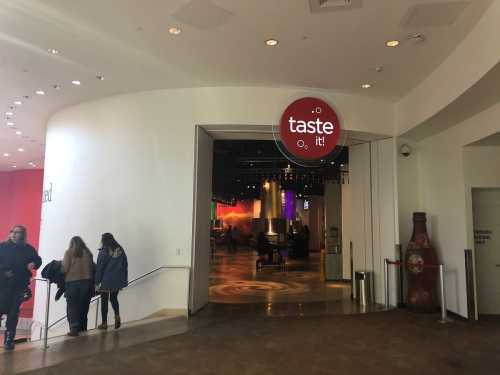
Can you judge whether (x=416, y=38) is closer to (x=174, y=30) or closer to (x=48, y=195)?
(x=174, y=30)

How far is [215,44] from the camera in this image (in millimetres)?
5594

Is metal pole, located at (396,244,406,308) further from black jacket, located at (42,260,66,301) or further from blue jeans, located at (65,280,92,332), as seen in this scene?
black jacket, located at (42,260,66,301)

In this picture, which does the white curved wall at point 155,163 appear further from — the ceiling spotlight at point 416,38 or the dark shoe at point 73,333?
the ceiling spotlight at point 416,38

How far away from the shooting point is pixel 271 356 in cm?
476

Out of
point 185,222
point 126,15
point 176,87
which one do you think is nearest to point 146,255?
point 185,222

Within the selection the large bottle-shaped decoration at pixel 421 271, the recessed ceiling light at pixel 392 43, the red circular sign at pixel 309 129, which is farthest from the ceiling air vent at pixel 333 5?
the large bottle-shaped decoration at pixel 421 271

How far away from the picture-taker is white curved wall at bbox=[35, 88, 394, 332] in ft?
23.3

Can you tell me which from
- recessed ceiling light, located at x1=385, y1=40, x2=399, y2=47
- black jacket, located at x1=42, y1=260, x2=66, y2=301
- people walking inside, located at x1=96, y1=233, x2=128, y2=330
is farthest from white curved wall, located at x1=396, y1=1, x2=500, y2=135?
black jacket, located at x1=42, y1=260, x2=66, y2=301

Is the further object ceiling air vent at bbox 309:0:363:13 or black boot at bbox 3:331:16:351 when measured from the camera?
black boot at bbox 3:331:16:351

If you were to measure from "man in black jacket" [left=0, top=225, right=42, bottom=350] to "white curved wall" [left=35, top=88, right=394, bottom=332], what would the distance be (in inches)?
78.2

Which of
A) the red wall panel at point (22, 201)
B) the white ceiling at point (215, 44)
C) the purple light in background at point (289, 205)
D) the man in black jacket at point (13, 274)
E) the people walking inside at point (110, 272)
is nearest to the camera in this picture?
the white ceiling at point (215, 44)

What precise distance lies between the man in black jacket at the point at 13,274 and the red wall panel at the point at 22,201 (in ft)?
34.3

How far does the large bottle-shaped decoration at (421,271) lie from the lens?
712 cm

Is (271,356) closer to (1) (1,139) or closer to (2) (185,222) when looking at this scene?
(2) (185,222)
